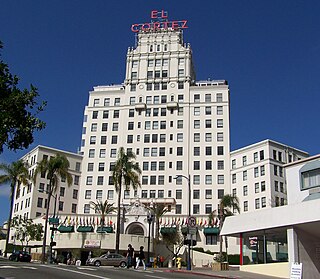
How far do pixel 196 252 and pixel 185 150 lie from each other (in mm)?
24650

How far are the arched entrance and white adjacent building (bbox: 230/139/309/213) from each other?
66.7ft

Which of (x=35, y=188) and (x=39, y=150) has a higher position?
(x=39, y=150)

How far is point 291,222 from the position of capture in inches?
1086

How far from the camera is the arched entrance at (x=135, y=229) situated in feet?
216

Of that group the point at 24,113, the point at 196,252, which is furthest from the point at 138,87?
the point at 24,113

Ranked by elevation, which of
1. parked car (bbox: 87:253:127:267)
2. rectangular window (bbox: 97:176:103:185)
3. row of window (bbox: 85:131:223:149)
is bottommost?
parked car (bbox: 87:253:127:267)

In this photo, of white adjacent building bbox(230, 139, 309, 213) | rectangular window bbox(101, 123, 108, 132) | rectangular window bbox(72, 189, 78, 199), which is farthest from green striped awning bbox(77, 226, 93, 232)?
white adjacent building bbox(230, 139, 309, 213)

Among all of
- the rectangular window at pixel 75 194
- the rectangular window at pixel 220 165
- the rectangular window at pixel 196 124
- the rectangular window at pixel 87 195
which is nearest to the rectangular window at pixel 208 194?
the rectangular window at pixel 220 165

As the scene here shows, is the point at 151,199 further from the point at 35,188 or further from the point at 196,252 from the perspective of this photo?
the point at 35,188

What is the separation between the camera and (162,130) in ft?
281

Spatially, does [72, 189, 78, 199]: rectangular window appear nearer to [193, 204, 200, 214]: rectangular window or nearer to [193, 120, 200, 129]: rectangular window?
[193, 204, 200, 214]: rectangular window

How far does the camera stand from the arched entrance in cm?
6581

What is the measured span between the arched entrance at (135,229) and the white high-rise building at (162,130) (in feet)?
32.6

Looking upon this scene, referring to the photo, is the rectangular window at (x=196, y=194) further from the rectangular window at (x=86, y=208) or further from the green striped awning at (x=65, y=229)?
the green striped awning at (x=65, y=229)
